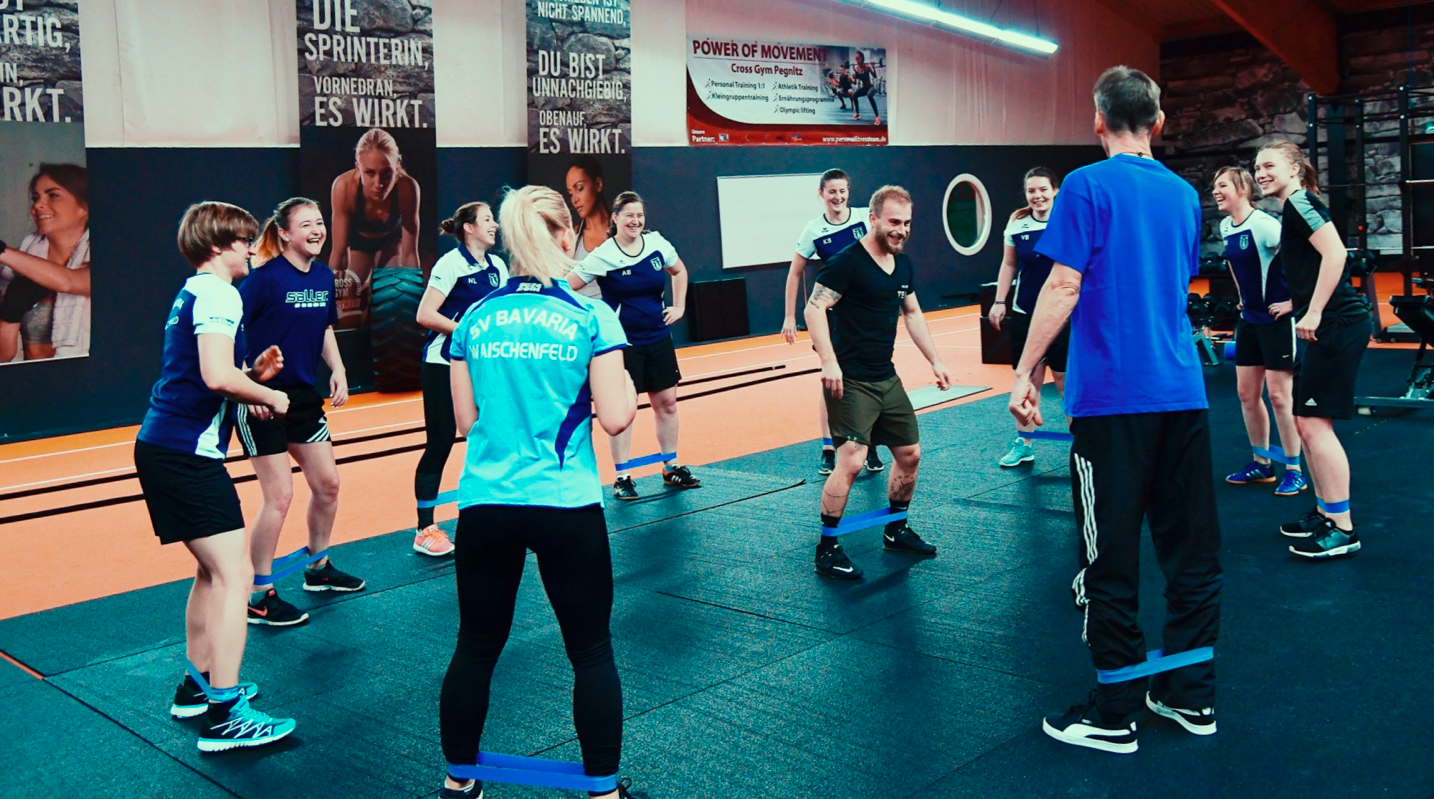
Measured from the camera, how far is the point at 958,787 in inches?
104

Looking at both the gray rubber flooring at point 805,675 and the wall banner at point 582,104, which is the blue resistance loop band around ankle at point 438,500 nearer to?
the gray rubber flooring at point 805,675

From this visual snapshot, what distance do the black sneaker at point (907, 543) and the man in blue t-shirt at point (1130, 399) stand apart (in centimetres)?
168

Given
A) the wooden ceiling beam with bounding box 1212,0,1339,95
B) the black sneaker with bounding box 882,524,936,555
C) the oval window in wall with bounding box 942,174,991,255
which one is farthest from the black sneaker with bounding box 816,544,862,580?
the wooden ceiling beam with bounding box 1212,0,1339,95

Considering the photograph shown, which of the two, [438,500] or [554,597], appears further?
[438,500]

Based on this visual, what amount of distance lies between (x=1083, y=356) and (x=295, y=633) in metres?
2.74

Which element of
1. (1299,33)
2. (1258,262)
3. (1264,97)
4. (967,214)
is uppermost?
(1299,33)

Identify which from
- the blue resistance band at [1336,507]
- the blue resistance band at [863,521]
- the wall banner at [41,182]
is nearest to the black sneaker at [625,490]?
the blue resistance band at [863,521]

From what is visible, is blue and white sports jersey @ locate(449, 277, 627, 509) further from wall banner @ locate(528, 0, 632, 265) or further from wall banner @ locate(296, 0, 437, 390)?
wall banner @ locate(528, 0, 632, 265)

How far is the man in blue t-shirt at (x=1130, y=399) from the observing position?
2744 mm

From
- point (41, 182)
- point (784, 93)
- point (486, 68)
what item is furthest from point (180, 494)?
point (784, 93)

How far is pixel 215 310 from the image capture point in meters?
2.99

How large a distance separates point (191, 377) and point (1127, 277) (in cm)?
236

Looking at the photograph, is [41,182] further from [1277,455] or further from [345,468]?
[1277,455]

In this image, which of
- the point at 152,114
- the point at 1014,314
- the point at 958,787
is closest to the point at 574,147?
the point at 152,114
